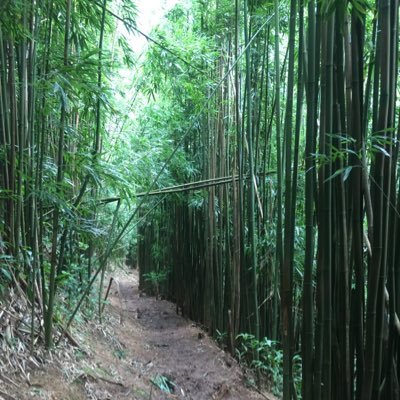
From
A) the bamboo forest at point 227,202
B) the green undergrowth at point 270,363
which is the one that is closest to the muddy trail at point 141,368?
the bamboo forest at point 227,202

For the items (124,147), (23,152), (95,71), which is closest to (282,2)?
(95,71)

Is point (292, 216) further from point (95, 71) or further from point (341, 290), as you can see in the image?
point (95, 71)

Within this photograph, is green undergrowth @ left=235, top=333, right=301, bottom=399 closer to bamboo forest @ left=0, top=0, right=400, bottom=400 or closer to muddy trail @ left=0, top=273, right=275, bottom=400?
bamboo forest @ left=0, top=0, right=400, bottom=400

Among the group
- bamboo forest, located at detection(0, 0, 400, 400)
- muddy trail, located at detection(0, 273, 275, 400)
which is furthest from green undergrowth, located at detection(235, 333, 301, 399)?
muddy trail, located at detection(0, 273, 275, 400)

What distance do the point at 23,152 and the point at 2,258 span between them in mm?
643

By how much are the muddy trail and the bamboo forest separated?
0.9 inches

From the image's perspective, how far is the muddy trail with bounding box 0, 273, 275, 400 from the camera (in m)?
2.78

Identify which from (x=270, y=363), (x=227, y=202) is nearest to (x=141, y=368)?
(x=270, y=363)

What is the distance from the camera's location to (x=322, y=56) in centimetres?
201

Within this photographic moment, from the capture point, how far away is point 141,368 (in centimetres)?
429

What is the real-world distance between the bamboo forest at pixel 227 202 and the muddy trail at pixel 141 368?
22 millimetres

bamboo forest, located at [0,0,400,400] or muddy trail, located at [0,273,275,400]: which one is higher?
bamboo forest, located at [0,0,400,400]

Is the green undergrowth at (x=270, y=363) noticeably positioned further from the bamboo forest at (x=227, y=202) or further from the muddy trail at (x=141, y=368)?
the muddy trail at (x=141, y=368)

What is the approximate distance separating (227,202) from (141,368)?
6.29 ft
